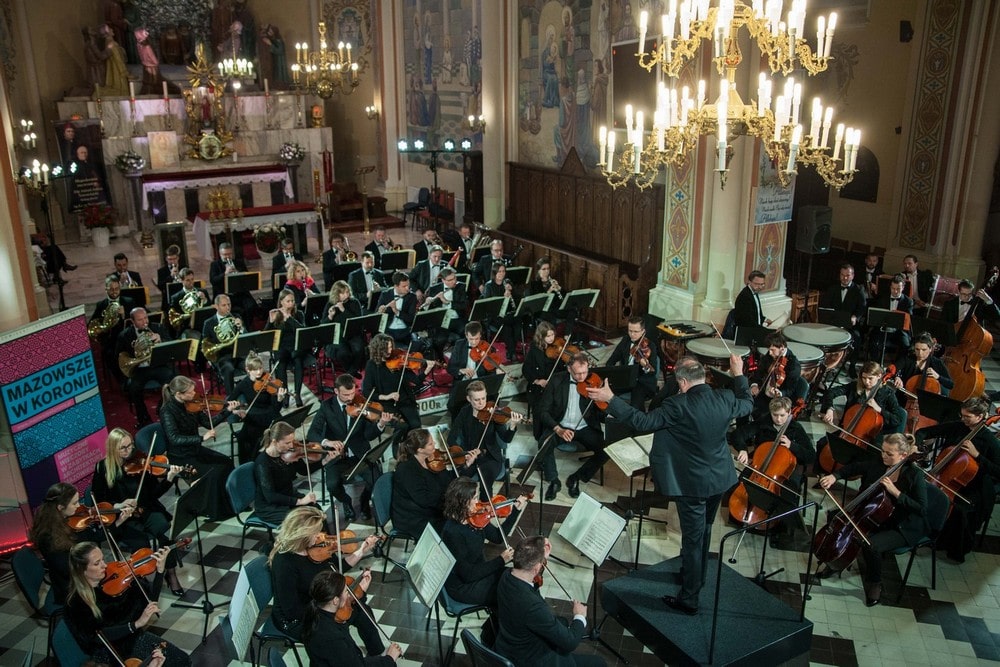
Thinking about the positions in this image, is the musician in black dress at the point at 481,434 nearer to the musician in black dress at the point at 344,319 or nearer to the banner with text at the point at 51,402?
the musician in black dress at the point at 344,319

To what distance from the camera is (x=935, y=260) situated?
13.1m

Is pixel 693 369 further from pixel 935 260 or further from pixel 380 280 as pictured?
pixel 935 260

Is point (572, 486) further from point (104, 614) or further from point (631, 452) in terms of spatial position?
point (104, 614)

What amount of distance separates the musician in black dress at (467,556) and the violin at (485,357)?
3.24 m

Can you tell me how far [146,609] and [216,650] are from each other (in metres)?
0.93

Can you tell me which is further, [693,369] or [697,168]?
[697,168]

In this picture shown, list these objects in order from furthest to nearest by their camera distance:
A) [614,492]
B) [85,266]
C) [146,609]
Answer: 1. [85,266]
2. [614,492]
3. [146,609]

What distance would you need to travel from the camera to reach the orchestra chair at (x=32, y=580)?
17.3 feet

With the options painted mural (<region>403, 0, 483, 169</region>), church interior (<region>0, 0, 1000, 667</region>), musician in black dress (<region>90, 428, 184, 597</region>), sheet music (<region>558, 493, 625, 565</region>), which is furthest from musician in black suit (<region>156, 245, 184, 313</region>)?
painted mural (<region>403, 0, 483, 169</region>)

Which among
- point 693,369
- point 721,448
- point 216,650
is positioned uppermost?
point 693,369

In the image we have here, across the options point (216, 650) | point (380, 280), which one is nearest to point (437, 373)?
point (380, 280)

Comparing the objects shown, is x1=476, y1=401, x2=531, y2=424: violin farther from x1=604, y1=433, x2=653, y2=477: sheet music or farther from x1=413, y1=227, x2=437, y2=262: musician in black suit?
x1=413, y1=227, x2=437, y2=262: musician in black suit

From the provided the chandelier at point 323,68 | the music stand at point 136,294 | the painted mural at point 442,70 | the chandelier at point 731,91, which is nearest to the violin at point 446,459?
the chandelier at point 731,91

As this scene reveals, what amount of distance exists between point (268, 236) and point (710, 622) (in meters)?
11.7
